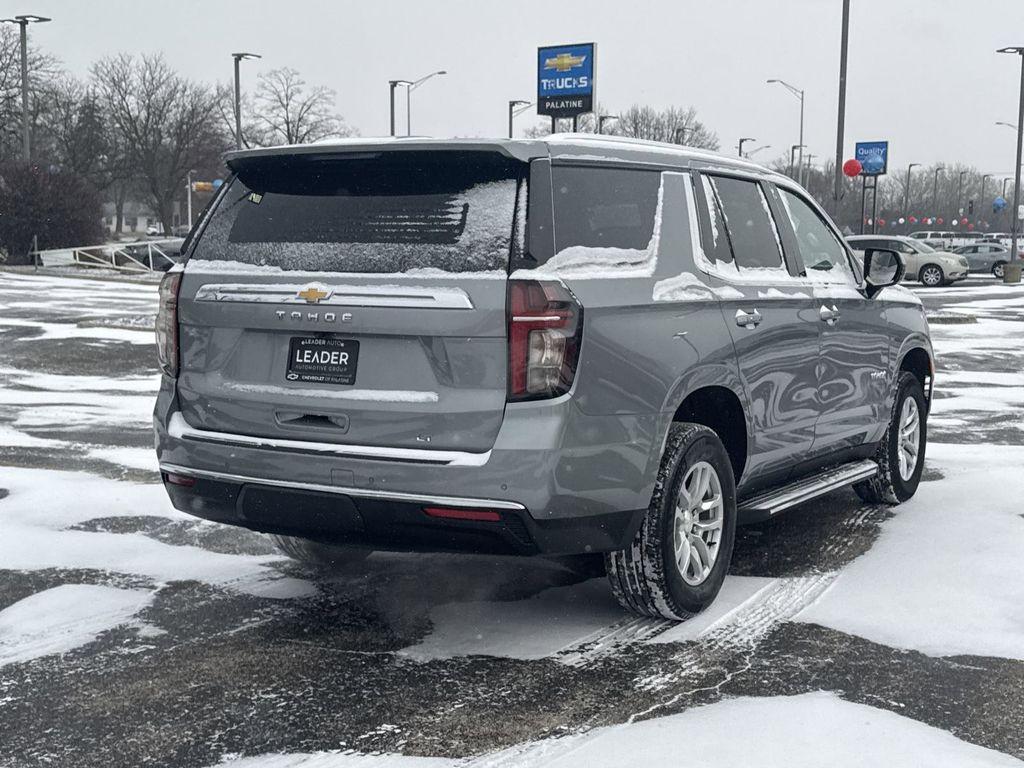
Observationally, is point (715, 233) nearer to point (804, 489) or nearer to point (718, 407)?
point (718, 407)

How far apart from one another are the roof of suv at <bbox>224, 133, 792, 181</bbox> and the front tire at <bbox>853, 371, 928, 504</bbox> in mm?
2536

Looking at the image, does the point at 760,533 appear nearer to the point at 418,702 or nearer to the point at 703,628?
the point at 703,628

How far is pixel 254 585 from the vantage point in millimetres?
5781

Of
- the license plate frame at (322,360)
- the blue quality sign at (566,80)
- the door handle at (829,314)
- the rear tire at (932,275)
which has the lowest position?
the rear tire at (932,275)

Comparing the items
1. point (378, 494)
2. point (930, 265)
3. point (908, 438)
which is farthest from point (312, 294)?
point (930, 265)

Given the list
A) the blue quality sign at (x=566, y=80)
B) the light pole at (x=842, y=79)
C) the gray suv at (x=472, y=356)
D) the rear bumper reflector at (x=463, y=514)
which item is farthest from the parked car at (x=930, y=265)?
the rear bumper reflector at (x=463, y=514)

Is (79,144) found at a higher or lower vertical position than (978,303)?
Answer: higher

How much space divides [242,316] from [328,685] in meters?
1.38

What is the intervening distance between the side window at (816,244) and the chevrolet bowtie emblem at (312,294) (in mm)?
2691

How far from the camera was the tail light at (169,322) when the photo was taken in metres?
5.15

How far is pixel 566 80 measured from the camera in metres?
57.0

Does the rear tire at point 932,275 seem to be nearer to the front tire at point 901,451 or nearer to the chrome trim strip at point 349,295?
the front tire at point 901,451

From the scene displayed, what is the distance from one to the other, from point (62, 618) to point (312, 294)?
1.70 m

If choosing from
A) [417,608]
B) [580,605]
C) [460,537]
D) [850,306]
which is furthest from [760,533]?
[460,537]
